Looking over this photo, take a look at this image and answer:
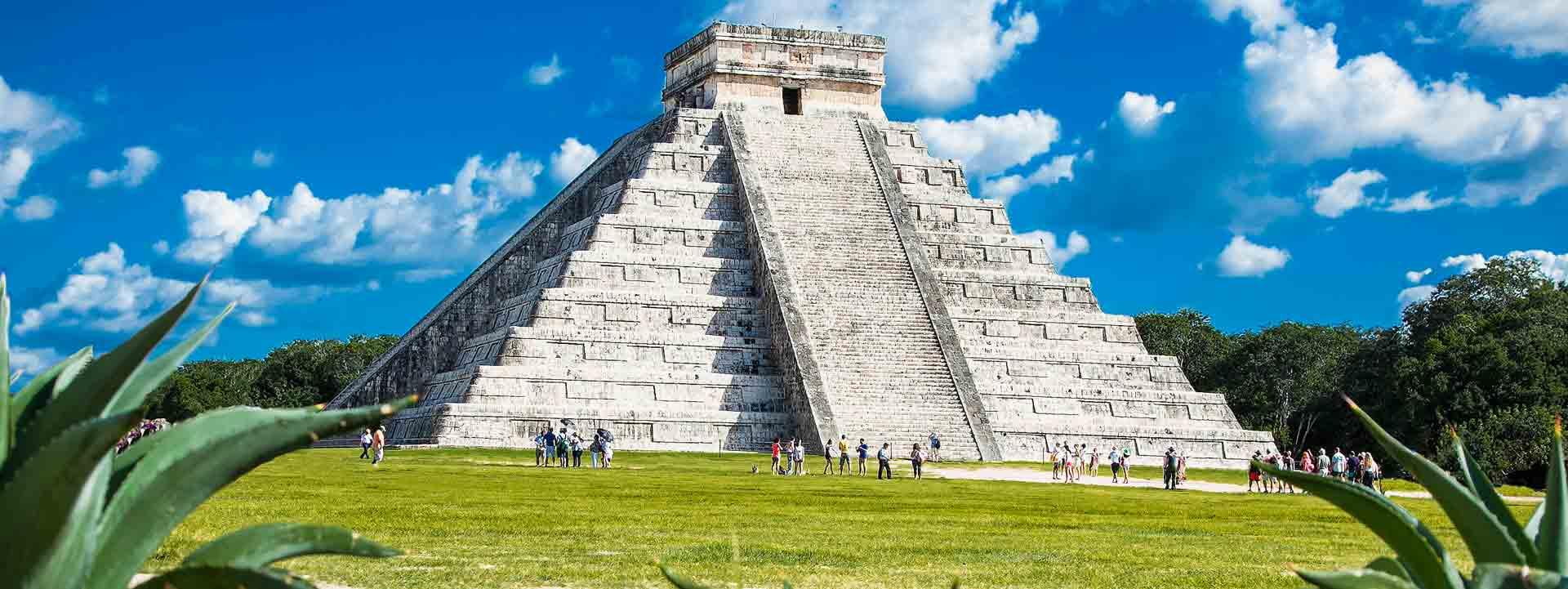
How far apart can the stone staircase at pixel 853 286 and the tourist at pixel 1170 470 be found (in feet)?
16.5

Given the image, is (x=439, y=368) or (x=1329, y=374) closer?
(x=439, y=368)

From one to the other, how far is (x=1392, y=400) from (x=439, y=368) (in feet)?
83.3

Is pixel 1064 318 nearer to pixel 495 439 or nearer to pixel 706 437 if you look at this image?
pixel 706 437

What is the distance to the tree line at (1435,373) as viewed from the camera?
144ft

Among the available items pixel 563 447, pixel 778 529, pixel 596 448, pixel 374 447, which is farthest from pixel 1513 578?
pixel 563 447

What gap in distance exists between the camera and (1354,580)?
3.49 meters

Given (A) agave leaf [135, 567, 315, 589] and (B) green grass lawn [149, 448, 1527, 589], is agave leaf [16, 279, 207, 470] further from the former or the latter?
(B) green grass lawn [149, 448, 1527, 589]

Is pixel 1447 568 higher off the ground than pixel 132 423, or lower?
lower

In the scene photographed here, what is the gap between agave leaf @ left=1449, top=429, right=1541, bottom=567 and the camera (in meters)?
3.65

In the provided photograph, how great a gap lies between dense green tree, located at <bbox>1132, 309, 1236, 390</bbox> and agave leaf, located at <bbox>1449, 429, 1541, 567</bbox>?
60345 mm

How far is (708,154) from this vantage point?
129ft

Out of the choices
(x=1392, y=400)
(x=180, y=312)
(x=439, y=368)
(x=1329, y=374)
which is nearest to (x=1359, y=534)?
(x=180, y=312)

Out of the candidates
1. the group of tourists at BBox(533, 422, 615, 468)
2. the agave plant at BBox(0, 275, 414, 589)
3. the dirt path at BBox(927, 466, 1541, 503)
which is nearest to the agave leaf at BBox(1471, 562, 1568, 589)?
the agave plant at BBox(0, 275, 414, 589)

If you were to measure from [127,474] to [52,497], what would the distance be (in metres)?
0.35
